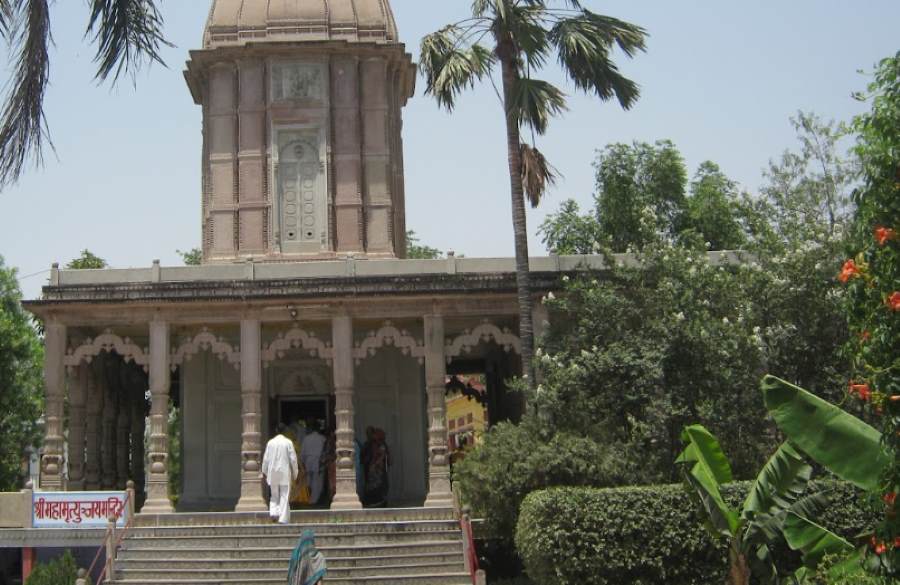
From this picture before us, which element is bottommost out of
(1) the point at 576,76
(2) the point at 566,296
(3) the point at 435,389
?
(3) the point at 435,389

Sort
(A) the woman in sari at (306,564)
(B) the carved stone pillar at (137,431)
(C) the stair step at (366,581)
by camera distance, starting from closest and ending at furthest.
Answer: (A) the woman in sari at (306,564) < (C) the stair step at (366,581) < (B) the carved stone pillar at (137,431)

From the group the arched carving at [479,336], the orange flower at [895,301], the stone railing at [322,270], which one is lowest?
the orange flower at [895,301]

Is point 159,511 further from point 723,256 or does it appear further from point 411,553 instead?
point 723,256

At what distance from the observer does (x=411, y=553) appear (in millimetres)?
19938

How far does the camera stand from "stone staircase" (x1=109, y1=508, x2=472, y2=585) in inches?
757

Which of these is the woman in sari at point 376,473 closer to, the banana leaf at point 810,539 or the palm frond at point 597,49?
the palm frond at point 597,49

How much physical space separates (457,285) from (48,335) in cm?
768

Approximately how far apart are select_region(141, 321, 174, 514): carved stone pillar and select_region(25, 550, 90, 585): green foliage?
2839mm

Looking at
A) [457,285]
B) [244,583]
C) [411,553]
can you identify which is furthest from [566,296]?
[244,583]

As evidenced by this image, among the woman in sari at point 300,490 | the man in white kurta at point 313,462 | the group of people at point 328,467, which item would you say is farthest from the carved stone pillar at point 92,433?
the man in white kurta at point 313,462

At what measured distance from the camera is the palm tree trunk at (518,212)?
21875 mm

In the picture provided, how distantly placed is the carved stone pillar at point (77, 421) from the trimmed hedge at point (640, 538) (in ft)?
35.5

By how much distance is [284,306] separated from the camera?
76.6 ft

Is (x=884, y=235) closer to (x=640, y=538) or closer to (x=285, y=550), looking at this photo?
(x=640, y=538)
